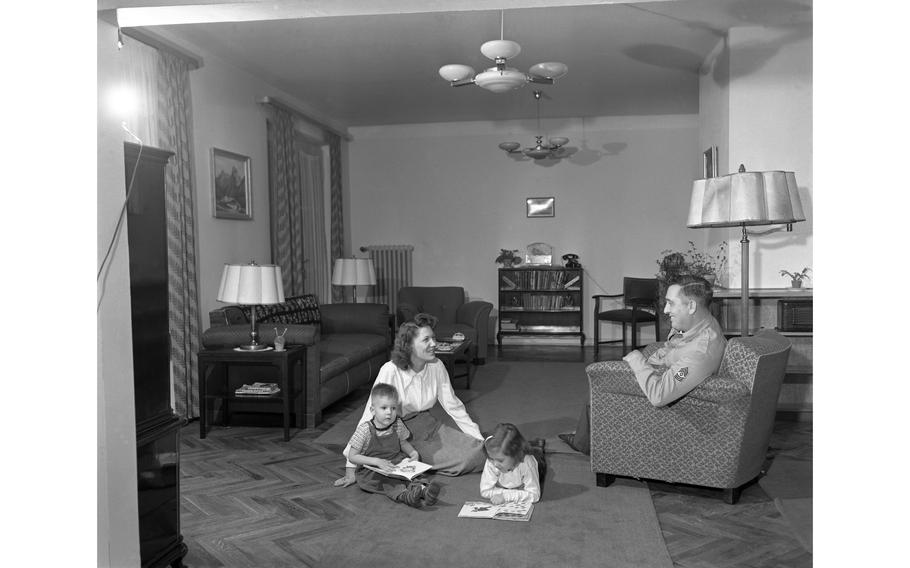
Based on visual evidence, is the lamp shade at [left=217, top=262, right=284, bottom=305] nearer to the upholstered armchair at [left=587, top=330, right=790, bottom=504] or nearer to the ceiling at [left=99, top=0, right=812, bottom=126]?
the ceiling at [left=99, top=0, right=812, bottom=126]

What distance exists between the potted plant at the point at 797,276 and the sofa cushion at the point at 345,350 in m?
3.48

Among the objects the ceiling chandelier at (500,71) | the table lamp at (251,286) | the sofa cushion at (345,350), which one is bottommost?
the sofa cushion at (345,350)

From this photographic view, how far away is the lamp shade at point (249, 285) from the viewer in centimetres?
505

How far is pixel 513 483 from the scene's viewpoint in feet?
12.0

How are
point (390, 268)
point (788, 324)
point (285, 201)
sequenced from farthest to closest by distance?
point (390, 268), point (285, 201), point (788, 324)

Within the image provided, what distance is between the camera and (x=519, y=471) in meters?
3.66

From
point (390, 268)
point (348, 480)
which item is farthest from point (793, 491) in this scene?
point (390, 268)

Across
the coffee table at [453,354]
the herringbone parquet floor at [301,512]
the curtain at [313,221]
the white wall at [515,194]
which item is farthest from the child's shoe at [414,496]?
the white wall at [515,194]

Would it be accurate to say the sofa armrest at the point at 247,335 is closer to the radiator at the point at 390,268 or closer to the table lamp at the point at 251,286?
the table lamp at the point at 251,286

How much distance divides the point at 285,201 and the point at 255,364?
9.08ft

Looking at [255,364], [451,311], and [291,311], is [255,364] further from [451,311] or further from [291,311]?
[451,311]
